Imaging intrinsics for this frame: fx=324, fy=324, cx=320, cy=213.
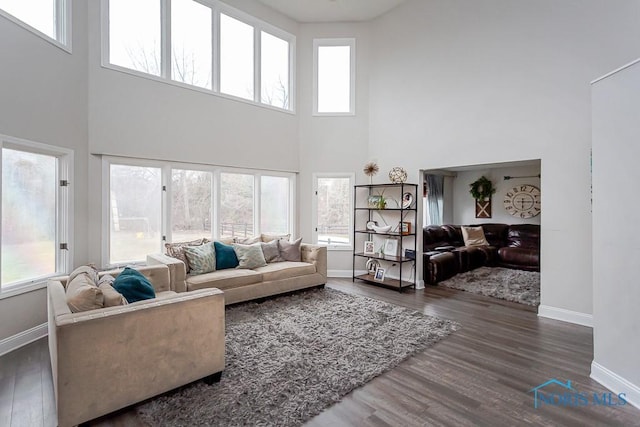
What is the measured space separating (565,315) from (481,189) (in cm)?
474

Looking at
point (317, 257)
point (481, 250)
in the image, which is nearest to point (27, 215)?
point (317, 257)

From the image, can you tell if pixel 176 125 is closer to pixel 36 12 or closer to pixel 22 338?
pixel 36 12

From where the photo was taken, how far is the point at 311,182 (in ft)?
20.2

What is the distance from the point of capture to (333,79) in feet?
20.3

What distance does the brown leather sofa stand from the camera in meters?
5.72

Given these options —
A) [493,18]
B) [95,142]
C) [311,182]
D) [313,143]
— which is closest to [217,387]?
[95,142]

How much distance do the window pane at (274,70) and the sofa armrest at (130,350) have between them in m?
4.38

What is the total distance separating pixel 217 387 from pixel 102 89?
12.6 ft

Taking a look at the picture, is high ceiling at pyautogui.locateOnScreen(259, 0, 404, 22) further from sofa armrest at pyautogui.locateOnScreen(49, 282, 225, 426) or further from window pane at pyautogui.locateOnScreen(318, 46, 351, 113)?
sofa armrest at pyautogui.locateOnScreen(49, 282, 225, 426)

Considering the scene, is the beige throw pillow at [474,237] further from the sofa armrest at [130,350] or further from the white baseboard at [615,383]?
the sofa armrest at [130,350]

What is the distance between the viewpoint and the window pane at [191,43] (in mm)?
4777

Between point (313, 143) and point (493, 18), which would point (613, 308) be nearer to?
point (493, 18)

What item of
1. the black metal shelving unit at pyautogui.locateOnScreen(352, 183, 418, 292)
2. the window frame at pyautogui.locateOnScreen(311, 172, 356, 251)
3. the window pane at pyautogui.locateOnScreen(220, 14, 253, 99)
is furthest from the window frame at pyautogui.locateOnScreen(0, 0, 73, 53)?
the black metal shelving unit at pyautogui.locateOnScreen(352, 183, 418, 292)

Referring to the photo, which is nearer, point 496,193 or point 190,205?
point 190,205
